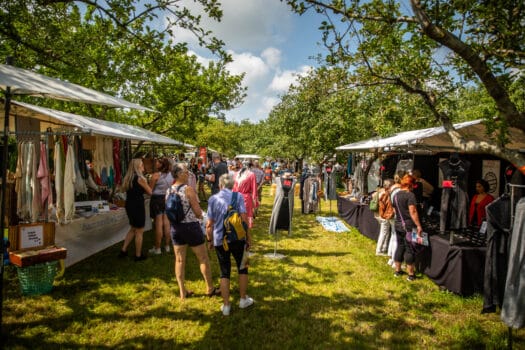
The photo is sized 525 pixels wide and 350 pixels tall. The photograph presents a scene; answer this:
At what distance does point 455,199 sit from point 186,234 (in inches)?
157

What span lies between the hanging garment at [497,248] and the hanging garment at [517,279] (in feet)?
1.25

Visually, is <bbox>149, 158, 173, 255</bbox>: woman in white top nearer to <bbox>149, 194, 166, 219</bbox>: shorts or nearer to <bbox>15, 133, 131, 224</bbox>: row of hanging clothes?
<bbox>149, 194, 166, 219</bbox>: shorts

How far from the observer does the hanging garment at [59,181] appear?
452cm

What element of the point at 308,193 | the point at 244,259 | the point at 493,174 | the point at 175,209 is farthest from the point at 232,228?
the point at 308,193

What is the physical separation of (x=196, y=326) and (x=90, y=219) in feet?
9.67

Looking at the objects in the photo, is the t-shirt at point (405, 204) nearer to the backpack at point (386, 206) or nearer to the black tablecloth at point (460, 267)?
the black tablecloth at point (460, 267)

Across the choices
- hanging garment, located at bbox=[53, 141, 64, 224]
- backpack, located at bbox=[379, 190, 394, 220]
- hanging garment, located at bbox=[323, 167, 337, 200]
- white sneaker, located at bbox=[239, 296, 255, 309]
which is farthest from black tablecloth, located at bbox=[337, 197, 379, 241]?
hanging garment, located at bbox=[53, 141, 64, 224]

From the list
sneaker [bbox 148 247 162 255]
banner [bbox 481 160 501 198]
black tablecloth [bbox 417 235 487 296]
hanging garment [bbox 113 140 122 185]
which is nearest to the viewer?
black tablecloth [bbox 417 235 487 296]

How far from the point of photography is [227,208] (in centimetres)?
365

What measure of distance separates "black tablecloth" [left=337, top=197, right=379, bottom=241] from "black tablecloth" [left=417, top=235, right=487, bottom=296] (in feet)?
9.09

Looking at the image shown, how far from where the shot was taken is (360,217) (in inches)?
335

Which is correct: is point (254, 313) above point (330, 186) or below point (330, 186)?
below

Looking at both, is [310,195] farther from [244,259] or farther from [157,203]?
[244,259]

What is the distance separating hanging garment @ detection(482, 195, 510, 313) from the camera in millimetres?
3184
